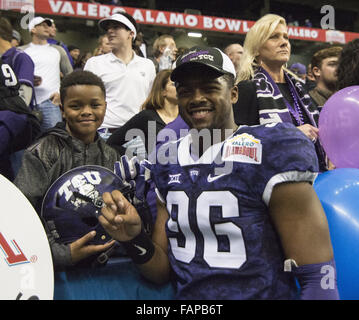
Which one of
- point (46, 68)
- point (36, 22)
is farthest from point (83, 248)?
point (36, 22)

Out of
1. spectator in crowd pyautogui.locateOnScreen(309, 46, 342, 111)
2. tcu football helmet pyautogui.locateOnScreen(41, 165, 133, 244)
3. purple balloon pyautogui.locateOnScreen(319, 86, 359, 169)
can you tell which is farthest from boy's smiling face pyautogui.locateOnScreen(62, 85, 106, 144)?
spectator in crowd pyautogui.locateOnScreen(309, 46, 342, 111)

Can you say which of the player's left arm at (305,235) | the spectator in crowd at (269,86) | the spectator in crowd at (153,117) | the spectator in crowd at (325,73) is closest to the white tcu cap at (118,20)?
the spectator in crowd at (153,117)

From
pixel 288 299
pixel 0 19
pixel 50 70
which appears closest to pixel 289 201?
pixel 288 299

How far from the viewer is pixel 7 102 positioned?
2154mm

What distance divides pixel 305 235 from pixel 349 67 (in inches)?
54.9

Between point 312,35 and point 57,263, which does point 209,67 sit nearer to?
point 57,263

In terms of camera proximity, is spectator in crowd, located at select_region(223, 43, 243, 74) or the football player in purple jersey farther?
spectator in crowd, located at select_region(223, 43, 243, 74)

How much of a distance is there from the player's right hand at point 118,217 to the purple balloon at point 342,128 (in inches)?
41.1

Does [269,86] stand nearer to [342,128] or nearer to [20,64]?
[342,128]

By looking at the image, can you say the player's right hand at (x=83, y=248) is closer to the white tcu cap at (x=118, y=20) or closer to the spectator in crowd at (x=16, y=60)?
the spectator in crowd at (x=16, y=60)

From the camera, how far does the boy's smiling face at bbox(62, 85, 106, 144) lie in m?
1.70

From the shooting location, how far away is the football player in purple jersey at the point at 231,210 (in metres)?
1.16

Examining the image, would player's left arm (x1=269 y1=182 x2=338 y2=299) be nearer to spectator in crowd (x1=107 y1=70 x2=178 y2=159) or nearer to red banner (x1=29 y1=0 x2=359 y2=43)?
spectator in crowd (x1=107 y1=70 x2=178 y2=159)

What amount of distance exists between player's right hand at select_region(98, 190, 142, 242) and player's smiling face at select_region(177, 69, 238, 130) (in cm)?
36
